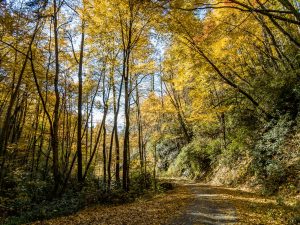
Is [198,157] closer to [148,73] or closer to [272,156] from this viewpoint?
[148,73]

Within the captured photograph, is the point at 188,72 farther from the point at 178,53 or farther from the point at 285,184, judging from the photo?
the point at 285,184

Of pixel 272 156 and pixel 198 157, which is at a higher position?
pixel 198 157

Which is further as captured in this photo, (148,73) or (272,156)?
(148,73)

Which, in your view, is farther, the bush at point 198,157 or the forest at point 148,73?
the bush at point 198,157

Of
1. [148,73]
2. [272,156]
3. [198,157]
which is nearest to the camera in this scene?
[272,156]

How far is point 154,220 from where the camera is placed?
308 inches

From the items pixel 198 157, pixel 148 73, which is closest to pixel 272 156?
pixel 148 73

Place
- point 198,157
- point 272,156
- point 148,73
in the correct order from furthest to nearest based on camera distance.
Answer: point 198,157, point 148,73, point 272,156

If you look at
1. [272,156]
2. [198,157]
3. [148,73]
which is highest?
[148,73]

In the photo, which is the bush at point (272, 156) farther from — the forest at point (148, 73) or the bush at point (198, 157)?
the bush at point (198, 157)

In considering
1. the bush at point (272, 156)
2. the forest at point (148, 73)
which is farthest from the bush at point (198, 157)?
the bush at point (272, 156)

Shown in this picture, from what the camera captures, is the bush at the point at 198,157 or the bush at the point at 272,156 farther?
the bush at the point at 198,157

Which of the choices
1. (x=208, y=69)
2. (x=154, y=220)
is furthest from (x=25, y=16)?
(x=154, y=220)

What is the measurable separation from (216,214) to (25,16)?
11922 millimetres
